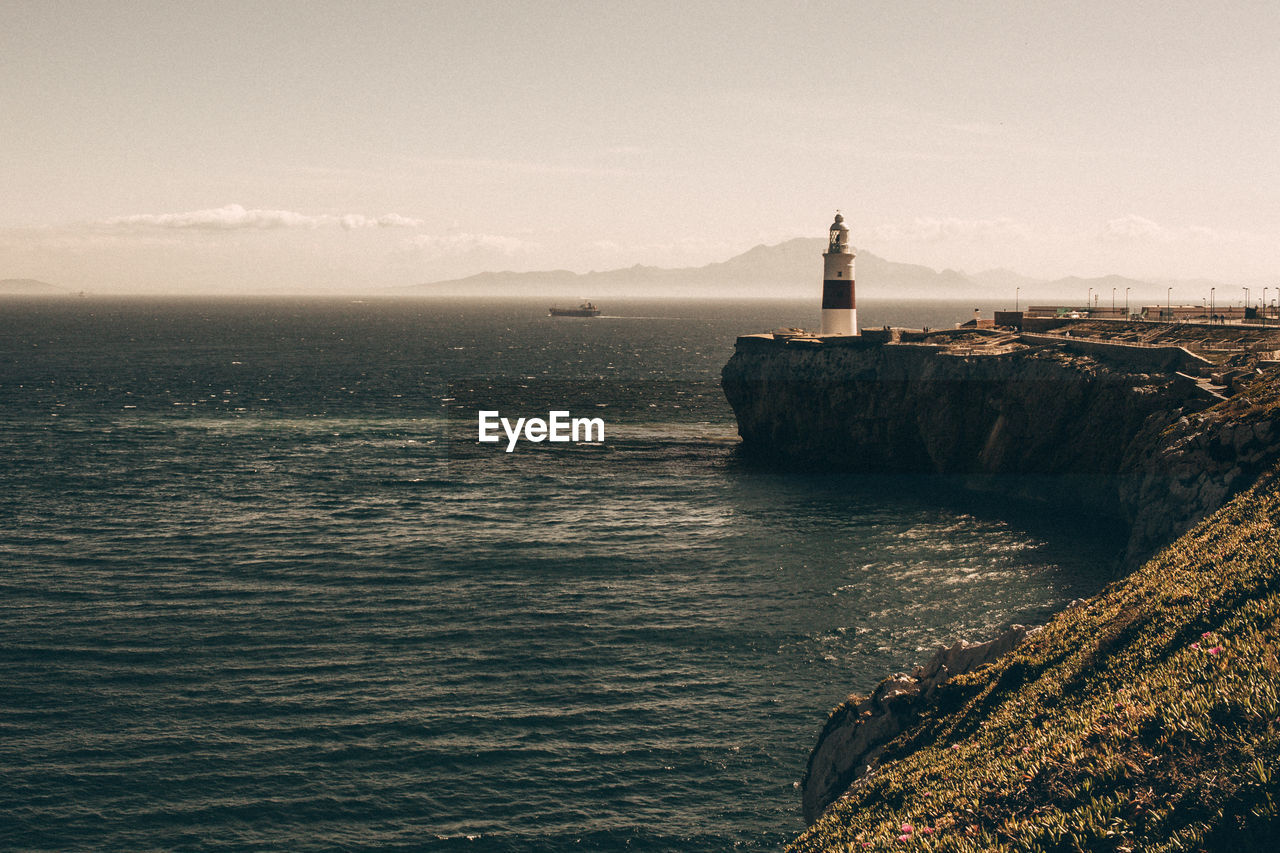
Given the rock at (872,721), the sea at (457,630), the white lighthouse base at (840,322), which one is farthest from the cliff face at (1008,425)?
the rock at (872,721)

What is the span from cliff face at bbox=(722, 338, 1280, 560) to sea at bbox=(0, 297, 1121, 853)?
13.8ft

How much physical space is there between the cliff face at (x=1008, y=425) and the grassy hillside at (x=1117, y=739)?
63.0 feet

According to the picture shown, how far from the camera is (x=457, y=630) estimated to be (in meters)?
45.1

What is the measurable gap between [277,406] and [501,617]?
8628 cm

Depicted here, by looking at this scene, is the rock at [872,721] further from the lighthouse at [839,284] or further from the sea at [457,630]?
the lighthouse at [839,284]

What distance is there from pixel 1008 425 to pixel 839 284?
2800 centimetres

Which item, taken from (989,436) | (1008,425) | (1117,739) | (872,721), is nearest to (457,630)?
(872,721)

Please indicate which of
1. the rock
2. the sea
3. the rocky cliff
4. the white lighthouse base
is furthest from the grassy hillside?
the white lighthouse base

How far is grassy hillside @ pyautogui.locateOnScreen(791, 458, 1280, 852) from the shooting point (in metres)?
17.4

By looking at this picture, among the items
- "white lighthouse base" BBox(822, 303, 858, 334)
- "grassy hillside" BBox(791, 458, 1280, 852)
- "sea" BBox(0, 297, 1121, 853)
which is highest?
"white lighthouse base" BBox(822, 303, 858, 334)

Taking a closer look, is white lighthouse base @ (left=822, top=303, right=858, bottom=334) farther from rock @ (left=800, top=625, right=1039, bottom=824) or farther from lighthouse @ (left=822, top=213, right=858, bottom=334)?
rock @ (left=800, top=625, right=1039, bottom=824)

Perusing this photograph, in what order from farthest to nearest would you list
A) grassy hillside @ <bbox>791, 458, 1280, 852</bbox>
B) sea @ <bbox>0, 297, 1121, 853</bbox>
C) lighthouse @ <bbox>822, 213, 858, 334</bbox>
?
1. lighthouse @ <bbox>822, 213, 858, 334</bbox>
2. sea @ <bbox>0, 297, 1121, 853</bbox>
3. grassy hillside @ <bbox>791, 458, 1280, 852</bbox>

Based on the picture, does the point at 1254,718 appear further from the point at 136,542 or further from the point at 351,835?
the point at 136,542

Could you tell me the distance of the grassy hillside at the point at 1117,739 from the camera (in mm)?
17391
